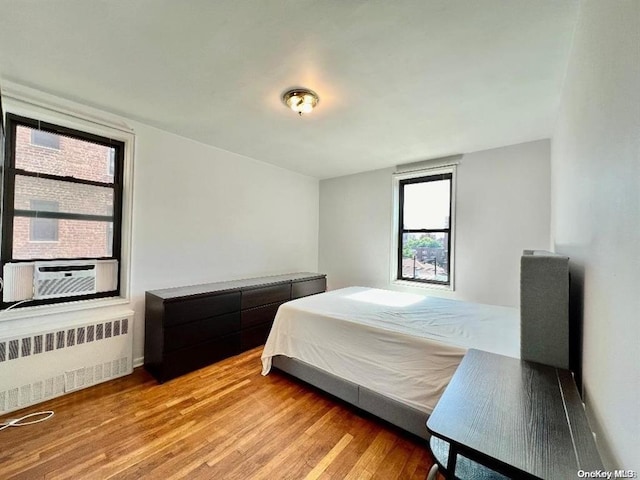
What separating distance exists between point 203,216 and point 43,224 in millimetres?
1406

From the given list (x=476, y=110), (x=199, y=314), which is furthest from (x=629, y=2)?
(x=199, y=314)

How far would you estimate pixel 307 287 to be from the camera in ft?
13.6

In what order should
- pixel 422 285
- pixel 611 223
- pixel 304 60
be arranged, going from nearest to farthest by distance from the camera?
pixel 611 223, pixel 304 60, pixel 422 285

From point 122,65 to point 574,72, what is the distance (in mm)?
2872

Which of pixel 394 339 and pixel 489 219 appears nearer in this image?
pixel 394 339

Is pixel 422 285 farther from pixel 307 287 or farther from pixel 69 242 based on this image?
pixel 69 242

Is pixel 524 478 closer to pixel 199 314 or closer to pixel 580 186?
pixel 580 186

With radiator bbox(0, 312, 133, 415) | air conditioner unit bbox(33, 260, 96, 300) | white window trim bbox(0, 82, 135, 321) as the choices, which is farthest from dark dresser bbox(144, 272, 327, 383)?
air conditioner unit bbox(33, 260, 96, 300)

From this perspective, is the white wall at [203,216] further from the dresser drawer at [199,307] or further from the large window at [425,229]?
the large window at [425,229]

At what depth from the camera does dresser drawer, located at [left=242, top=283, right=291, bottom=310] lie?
3.26 metres

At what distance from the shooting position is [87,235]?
8.60 feet

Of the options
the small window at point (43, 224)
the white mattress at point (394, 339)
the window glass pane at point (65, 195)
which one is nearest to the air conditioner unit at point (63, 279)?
the small window at point (43, 224)

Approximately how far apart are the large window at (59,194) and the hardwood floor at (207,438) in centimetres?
118

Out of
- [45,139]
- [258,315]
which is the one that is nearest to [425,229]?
[258,315]
